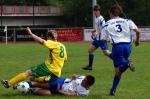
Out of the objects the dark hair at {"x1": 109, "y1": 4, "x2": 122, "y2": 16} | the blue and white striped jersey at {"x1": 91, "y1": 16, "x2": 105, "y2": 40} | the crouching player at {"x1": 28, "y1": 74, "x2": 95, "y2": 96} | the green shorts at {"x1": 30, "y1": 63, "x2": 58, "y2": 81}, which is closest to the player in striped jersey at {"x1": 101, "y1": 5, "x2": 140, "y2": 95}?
the dark hair at {"x1": 109, "y1": 4, "x2": 122, "y2": 16}

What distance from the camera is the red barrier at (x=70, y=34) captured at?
182 ft

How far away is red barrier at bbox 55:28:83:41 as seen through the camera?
2188 inches

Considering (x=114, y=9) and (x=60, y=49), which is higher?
(x=114, y=9)

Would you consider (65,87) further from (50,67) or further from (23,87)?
(23,87)

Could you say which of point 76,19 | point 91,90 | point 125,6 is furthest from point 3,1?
point 91,90

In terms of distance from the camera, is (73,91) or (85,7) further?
(85,7)

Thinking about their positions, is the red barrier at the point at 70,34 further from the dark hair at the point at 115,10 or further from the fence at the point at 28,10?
the dark hair at the point at 115,10

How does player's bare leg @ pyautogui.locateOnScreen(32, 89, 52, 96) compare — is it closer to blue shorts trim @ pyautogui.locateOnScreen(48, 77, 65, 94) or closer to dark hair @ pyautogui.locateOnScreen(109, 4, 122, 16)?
blue shorts trim @ pyautogui.locateOnScreen(48, 77, 65, 94)

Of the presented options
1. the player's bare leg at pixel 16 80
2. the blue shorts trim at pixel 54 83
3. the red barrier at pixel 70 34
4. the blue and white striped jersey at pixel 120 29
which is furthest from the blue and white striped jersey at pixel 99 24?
the red barrier at pixel 70 34

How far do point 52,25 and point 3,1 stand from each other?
1087cm

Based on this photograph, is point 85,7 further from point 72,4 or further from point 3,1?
point 3,1

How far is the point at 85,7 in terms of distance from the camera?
8300 cm

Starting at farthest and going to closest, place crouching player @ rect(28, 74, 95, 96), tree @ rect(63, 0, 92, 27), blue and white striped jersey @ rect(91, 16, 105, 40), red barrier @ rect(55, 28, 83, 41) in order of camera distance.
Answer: tree @ rect(63, 0, 92, 27), red barrier @ rect(55, 28, 83, 41), blue and white striped jersey @ rect(91, 16, 105, 40), crouching player @ rect(28, 74, 95, 96)

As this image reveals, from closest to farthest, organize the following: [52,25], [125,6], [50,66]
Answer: [50,66], [125,6], [52,25]
